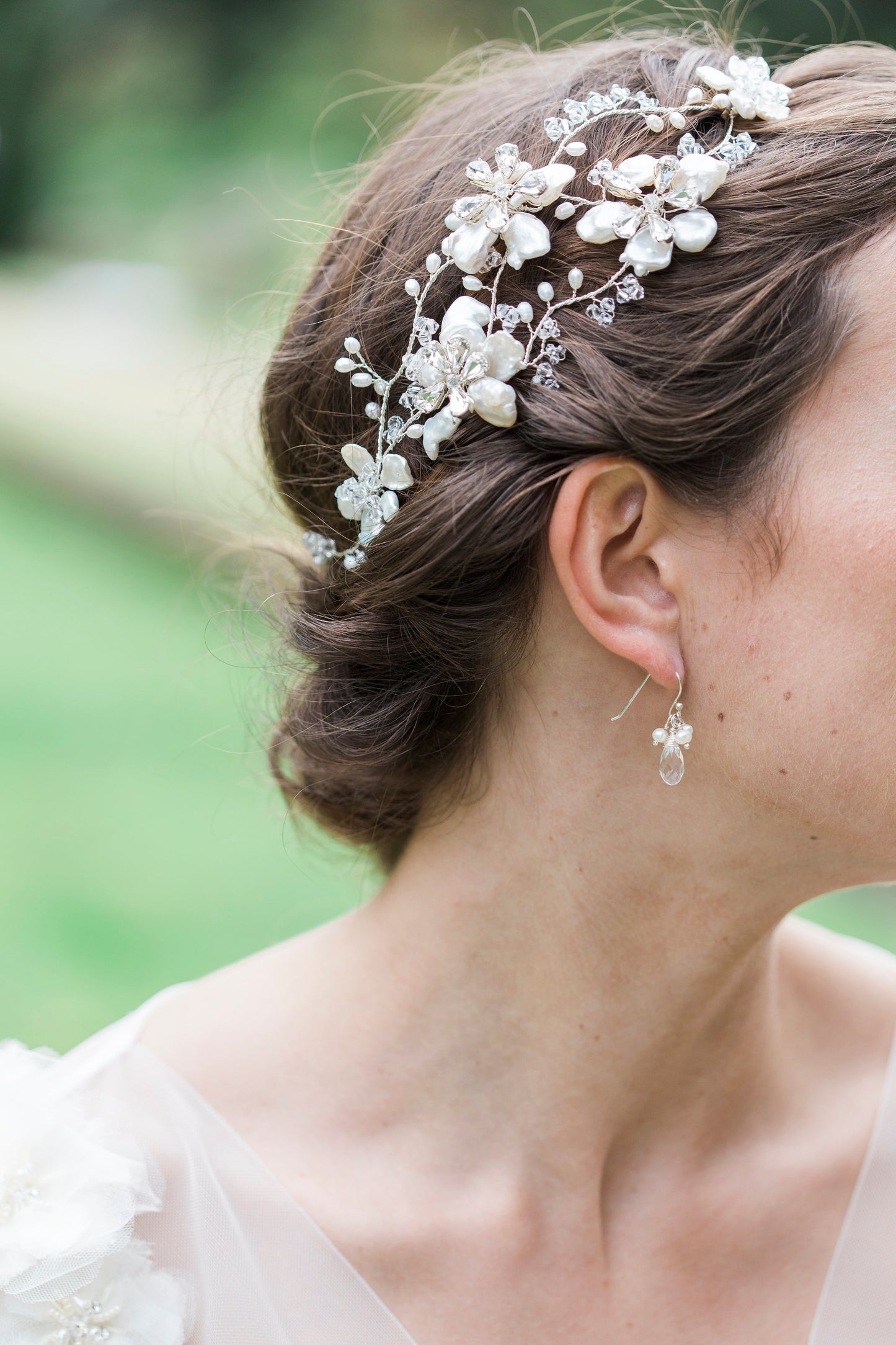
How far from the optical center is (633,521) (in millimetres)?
1356

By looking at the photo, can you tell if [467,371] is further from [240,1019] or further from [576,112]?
[240,1019]

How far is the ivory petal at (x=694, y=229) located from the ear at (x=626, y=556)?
0.24 meters

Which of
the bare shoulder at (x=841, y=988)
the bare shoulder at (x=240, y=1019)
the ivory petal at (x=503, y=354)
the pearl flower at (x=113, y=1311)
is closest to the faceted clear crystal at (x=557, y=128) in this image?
the ivory petal at (x=503, y=354)

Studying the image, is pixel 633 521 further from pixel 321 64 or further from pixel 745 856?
pixel 321 64

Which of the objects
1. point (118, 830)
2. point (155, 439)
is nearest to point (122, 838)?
point (118, 830)

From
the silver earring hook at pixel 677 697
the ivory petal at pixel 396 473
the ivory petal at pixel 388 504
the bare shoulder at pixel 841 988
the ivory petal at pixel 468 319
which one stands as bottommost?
the bare shoulder at pixel 841 988

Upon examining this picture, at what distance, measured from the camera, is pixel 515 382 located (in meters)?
1.33

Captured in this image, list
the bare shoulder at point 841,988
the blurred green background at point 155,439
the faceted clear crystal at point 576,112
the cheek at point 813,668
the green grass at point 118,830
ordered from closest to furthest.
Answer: the cheek at point 813,668 < the faceted clear crystal at point 576,112 < the bare shoulder at point 841,988 < the blurred green background at point 155,439 < the green grass at point 118,830

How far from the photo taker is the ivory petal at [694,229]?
1.27 metres

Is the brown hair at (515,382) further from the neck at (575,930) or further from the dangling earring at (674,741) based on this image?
the dangling earring at (674,741)

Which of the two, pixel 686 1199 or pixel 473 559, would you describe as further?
pixel 686 1199

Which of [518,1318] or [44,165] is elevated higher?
[44,165]

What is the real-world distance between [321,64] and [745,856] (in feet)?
46.8

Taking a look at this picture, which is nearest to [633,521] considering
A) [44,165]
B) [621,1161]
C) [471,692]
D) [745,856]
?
[471,692]
